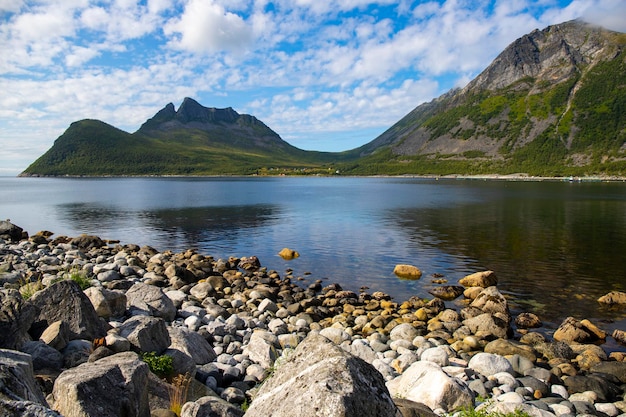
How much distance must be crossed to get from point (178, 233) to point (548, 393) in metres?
51.8

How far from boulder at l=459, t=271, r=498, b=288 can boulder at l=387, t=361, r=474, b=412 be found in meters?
20.5

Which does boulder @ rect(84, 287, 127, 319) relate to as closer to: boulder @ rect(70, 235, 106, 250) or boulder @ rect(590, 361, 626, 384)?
boulder @ rect(590, 361, 626, 384)

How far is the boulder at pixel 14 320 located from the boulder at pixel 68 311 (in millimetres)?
867

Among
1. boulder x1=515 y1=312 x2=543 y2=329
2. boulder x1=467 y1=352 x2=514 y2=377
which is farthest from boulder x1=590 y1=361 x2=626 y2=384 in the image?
boulder x1=515 y1=312 x2=543 y2=329

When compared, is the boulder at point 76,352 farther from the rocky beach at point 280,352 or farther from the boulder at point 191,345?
the boulder at point 191,345

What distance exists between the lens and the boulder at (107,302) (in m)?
17.1

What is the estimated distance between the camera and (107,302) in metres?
17.4

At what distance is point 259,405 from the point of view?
6.52m

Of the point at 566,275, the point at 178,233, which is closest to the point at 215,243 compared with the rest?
the point at 178,233

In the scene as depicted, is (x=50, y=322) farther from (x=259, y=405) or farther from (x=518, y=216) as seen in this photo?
(x=518, y=216)

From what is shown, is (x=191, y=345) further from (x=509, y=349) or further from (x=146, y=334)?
(x=509, y=349)

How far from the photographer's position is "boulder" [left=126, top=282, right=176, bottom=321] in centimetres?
1964

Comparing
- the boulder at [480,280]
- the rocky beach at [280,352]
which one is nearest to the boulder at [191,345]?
the rocky beach at [280,352]

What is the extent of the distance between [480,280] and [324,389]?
1168 inches
